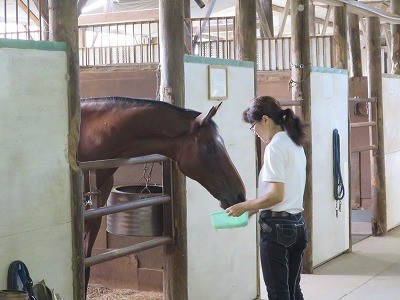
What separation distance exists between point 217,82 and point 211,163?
937 millimetres

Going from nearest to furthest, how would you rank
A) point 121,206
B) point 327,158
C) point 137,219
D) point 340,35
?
point 121,206, point 137,219, point 327,158, point 340,35

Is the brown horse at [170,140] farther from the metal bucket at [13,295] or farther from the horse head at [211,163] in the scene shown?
the metal bucket at [13,295]

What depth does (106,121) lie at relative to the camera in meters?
3.58

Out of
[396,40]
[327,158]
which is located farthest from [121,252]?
[396,40]

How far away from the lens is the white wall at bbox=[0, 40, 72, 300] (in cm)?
259

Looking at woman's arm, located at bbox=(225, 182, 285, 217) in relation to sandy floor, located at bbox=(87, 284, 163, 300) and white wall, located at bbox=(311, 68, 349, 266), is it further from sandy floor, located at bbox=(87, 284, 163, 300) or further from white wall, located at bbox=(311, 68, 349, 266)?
white wall, located at bbox=(311, 68, 349, 266)

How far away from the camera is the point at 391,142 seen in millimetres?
7625

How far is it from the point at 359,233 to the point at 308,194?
2086 millimetres

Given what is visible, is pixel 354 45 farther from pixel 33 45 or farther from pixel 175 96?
pixel 33 45

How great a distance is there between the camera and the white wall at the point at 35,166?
2.59 meters

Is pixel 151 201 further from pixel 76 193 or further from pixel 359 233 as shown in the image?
pixel 359 233

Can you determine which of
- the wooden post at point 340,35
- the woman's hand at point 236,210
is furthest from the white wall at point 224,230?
the wooden post at point 340,35

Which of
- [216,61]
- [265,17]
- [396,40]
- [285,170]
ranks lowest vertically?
[285,170]

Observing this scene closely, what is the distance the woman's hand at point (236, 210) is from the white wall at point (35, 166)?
695mm
